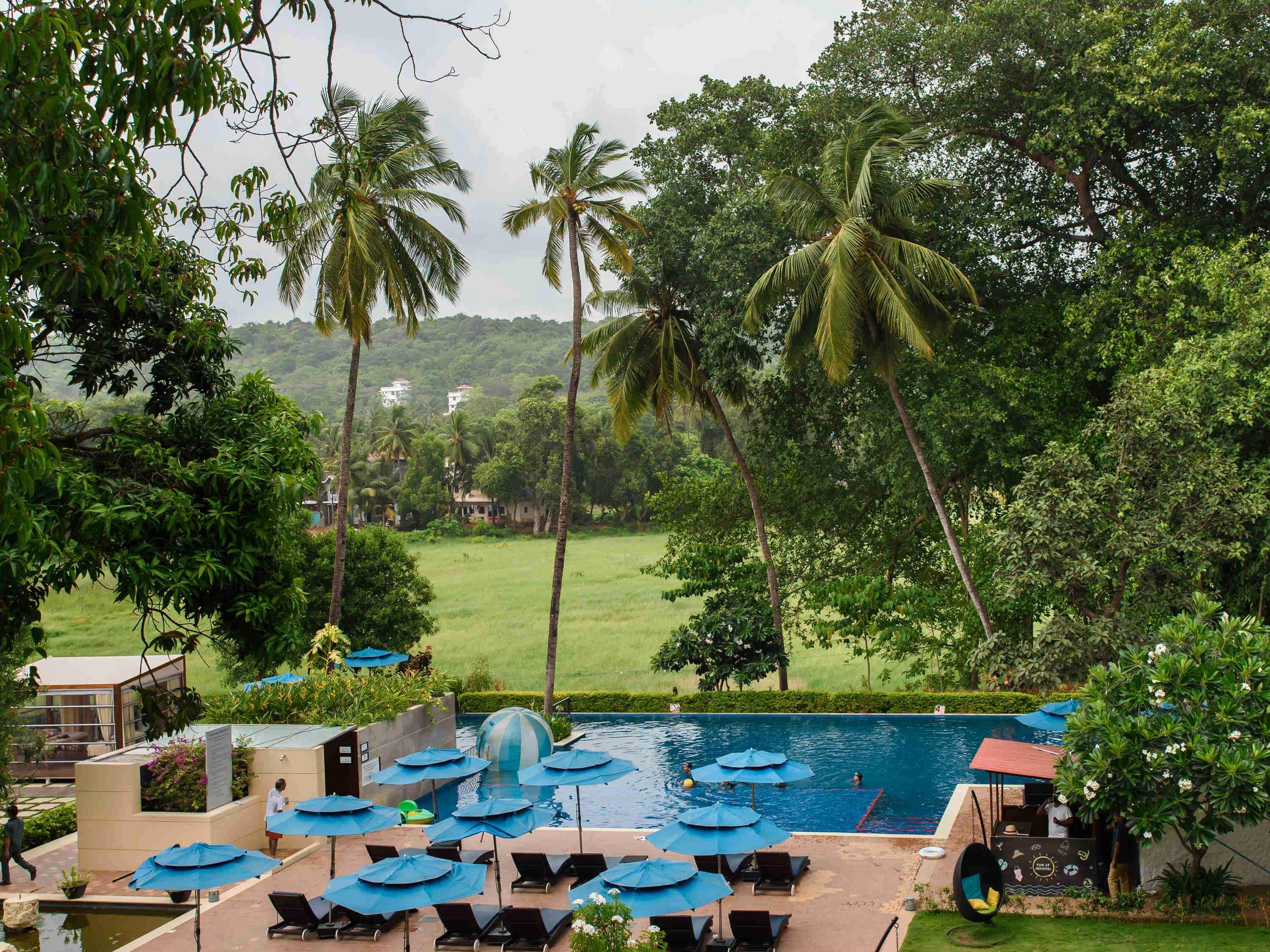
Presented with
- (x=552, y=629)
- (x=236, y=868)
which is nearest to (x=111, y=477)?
(x=236, y=868)

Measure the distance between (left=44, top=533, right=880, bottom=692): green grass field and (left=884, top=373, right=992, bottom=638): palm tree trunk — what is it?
29.5 ft

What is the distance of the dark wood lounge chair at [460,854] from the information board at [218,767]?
3.89 metres

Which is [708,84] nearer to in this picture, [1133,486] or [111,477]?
[1133,486]

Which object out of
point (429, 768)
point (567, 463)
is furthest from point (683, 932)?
point (567, 463)

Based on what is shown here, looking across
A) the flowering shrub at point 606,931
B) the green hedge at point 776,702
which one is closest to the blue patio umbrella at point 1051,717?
the flowering shrub at point 606,931

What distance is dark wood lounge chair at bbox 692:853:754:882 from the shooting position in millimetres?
17266

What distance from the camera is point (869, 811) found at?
21484 mm

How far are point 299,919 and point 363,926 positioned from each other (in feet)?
2.97

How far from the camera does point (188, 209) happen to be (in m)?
8.77

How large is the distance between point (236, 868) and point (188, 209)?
9.23 m

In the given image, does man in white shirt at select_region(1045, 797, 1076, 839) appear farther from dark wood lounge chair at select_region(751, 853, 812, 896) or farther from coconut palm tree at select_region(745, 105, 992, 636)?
coconut palm tree at select_region(745, 105, 992, 636)

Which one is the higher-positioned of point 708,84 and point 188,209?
point 708,84

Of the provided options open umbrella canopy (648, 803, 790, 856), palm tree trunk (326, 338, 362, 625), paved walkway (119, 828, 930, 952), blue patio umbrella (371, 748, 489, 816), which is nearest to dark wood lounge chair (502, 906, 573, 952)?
paved walkway (119, 828, 930, 952)

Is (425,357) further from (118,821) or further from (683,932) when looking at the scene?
(683,932)
